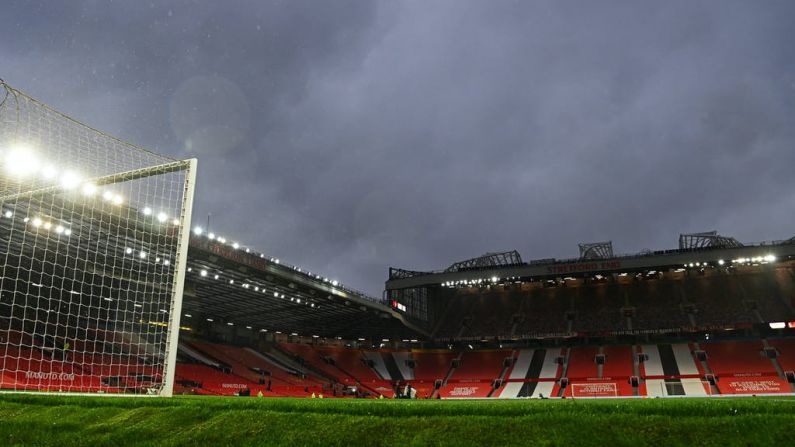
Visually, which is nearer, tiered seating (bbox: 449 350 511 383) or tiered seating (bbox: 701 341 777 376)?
tiered seating (bbox: 701 341 777 376)

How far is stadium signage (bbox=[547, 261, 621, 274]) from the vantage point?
51.1 m

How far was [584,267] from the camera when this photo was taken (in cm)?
5203

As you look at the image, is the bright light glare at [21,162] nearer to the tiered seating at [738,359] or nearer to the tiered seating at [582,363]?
the tiered seating at [582,363]

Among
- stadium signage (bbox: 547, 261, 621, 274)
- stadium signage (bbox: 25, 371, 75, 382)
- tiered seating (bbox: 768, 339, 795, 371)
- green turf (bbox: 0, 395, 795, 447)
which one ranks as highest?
stadium signage (bbox: 547, 261, 621, 274)

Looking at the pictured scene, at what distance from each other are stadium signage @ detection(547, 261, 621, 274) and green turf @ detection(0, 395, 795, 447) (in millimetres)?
48181

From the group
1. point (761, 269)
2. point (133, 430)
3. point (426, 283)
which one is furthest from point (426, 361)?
point (133, 430)

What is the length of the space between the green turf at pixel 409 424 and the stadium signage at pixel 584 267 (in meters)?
48.2

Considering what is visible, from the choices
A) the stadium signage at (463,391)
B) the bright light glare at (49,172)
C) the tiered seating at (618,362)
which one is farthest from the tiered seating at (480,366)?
the bright light glare at (49,172)

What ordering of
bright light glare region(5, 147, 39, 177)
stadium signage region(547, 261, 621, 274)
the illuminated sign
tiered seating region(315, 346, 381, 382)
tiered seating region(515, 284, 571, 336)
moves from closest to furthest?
1. bright light glare region(5, 147, 39, 177)
2. stadium signage region(547, 261, 621, 274)
3. the illuminated sign
4. tiered seating region(515, 284, 571, 336)
5. tiered seating region(315, 346, 381, 382)

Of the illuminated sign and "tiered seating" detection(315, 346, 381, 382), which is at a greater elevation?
the illuminated sign

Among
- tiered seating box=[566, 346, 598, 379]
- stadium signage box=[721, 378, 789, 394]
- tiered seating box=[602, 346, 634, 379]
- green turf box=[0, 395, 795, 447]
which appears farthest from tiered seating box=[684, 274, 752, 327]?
green turf box=[0, 395, 795, 447]

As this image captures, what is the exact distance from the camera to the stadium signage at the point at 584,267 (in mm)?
51094

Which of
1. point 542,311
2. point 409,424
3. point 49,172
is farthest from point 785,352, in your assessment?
point 49,172

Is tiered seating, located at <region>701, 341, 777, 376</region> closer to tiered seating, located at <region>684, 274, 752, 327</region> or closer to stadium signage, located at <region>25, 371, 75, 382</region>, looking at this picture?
tiered seating, located at <region>684, 274, 752, 327</region>
